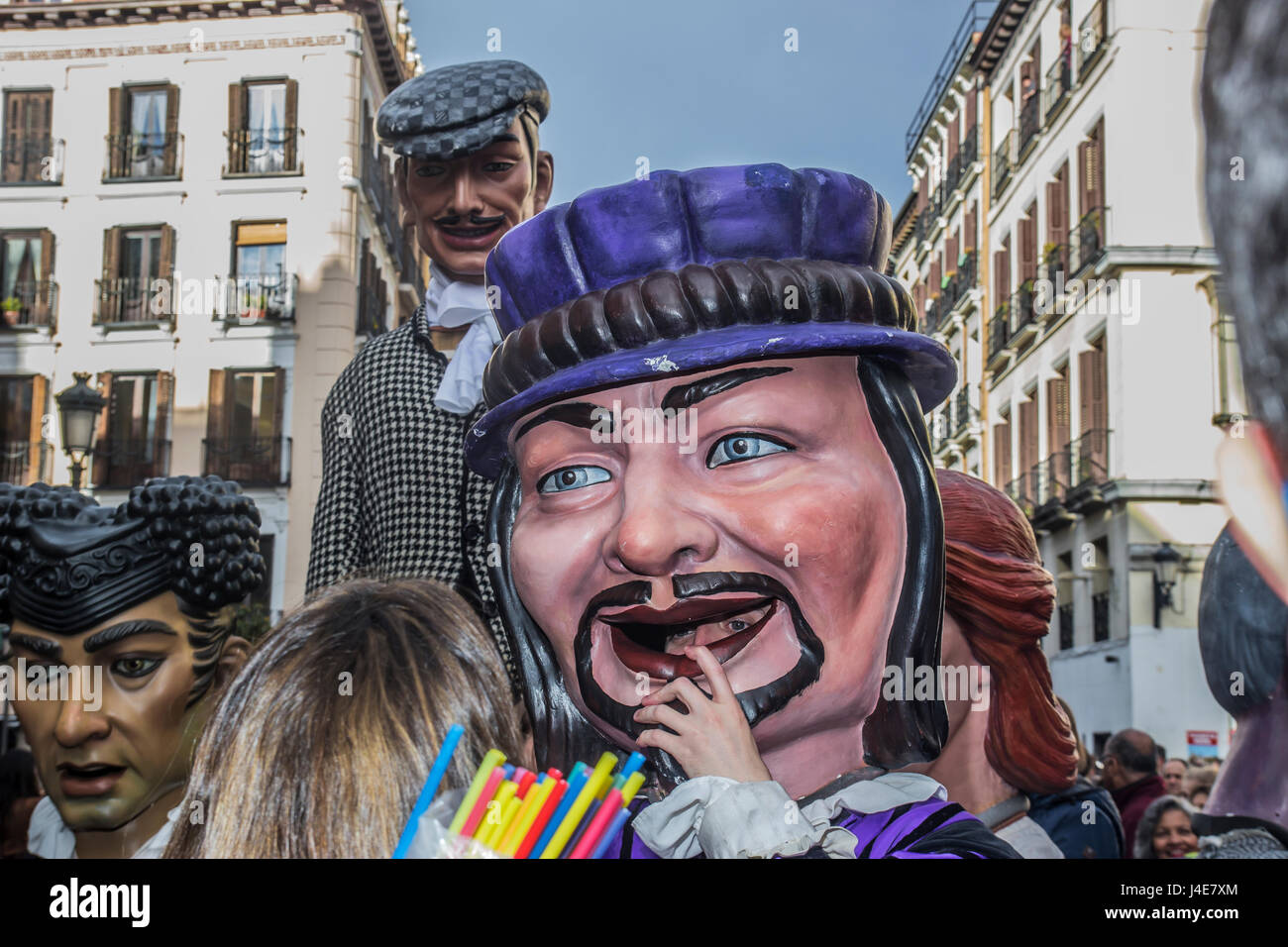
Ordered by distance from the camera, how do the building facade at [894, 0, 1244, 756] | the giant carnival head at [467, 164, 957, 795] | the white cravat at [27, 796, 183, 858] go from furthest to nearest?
the white cravat at [27, 796, 183, 858] → the building facade at [894, 0, 1244, 756] → the giant carnival head at [467, 164, 957, 795]

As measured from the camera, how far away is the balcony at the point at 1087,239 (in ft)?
5.64

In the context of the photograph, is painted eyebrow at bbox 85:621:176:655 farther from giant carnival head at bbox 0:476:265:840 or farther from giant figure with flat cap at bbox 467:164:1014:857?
giant figure with flat cap at bbox 467:164:1014:857

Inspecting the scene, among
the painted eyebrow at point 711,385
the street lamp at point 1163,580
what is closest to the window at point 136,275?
the painted eyebrow at point 711,385

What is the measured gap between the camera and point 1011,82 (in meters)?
1.87

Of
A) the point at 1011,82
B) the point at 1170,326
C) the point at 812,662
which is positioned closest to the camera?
the point at 812,662

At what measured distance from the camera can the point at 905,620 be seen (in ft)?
5.01

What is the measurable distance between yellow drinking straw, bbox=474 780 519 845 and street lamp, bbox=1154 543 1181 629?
875 millimetres

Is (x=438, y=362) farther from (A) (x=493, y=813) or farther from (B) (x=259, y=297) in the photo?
(A) (x=493, y=813)

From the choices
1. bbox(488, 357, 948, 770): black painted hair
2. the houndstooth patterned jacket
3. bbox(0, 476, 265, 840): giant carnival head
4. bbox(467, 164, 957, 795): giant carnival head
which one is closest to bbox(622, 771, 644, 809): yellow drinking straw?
bbox(467, 164, 957, 795): giant carnival head

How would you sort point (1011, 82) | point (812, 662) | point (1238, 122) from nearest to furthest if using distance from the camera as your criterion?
point (1238, 122) < point (812, 662) < point (1011, 82)

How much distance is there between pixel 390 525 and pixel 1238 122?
5.01 ft

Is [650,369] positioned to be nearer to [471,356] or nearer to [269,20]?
[471,356]

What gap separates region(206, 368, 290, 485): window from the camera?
191 cm

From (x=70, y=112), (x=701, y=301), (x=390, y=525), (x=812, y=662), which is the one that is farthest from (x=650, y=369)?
(x=70, y=112)
